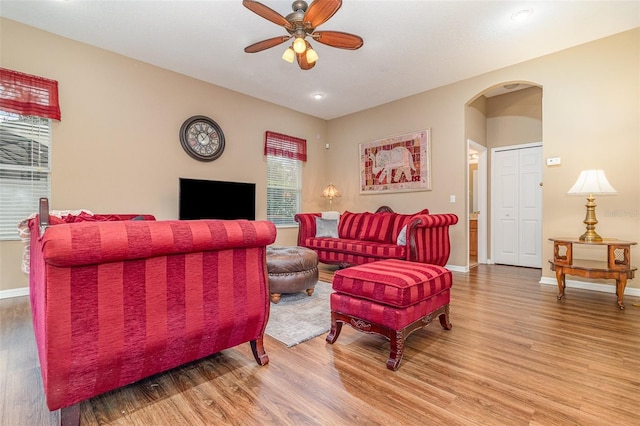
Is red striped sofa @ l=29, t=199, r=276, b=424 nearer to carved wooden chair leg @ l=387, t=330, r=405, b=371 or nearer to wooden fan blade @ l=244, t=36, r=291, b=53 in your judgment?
carved wooden chair leg @ l=387, t=330, r=405, b=371

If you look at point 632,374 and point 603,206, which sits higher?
point 603,206

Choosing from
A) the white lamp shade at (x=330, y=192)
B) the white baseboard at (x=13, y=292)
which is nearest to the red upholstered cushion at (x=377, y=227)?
the white lamp shade at (x=330, y=192)

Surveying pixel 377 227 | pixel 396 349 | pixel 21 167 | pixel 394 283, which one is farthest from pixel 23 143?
pixel 377 227

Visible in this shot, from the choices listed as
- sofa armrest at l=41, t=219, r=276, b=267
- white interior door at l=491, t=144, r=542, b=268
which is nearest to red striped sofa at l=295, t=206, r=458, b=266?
white interior door at l=491, t=144, r=542, b=268

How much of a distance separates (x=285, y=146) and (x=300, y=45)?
299 cm

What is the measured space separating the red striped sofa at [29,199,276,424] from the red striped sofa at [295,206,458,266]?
241 centimetres

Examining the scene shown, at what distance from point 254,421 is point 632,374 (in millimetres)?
2007

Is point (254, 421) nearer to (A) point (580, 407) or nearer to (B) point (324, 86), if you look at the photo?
(A) point (580, 407)

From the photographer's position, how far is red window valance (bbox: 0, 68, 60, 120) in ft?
9.80

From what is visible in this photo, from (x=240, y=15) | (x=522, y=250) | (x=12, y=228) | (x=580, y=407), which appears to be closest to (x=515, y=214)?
(x=522, y=250)

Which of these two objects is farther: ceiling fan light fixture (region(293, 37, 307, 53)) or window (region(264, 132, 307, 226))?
window (region(264, 132, 307, 226))

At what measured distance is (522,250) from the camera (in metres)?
4.89

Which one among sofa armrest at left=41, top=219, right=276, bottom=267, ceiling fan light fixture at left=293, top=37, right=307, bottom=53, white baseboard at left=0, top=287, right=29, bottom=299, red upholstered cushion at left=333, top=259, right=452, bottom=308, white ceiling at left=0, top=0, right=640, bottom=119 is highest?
white ceiling at left=0, top=0, right=640, bottom=119

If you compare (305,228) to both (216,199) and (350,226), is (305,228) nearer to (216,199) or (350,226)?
(350,226)
